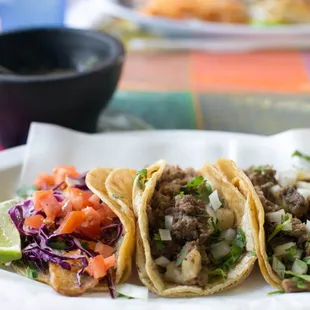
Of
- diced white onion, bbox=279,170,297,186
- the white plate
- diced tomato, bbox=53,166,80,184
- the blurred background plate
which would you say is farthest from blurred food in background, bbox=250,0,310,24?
diced tomato, bbox=53,166,80,184

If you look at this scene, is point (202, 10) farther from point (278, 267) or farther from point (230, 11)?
point (278, 267)

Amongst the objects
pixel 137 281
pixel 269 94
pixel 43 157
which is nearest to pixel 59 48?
pixel 43 157

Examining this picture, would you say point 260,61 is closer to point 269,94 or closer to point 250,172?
point 269,94

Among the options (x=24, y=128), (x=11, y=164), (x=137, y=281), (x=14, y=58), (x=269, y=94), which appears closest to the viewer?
(x=137, y=281)

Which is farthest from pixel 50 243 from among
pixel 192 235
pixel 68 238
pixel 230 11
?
pixel 230 11

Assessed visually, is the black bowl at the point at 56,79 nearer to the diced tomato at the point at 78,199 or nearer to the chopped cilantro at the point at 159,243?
the diced tomato at the point at 78,199

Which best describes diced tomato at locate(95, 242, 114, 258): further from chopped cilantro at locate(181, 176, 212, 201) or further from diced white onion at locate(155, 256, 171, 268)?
chopped cilantro at locate(181, 176, 212, 201)
